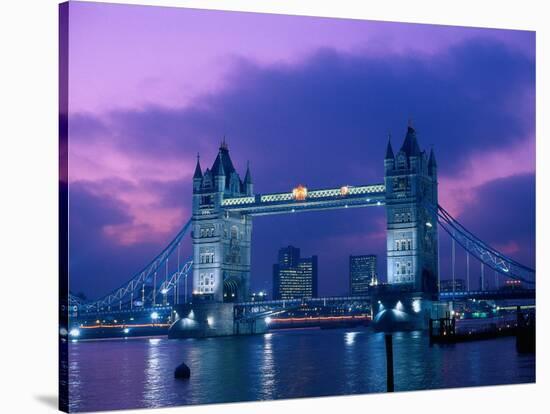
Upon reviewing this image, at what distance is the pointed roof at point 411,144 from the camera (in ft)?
Answer: 79.2

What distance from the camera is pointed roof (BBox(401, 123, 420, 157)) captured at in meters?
24.1

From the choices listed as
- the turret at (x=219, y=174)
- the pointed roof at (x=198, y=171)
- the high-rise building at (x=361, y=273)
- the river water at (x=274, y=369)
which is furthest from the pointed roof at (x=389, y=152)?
the river water at (x=274, y=369)

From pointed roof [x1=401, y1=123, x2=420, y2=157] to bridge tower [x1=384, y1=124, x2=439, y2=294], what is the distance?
178 centimetres

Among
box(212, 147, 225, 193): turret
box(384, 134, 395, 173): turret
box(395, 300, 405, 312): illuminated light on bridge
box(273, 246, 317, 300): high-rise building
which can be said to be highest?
box(384, 134, 395, 173): turret

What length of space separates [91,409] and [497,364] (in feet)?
38.6

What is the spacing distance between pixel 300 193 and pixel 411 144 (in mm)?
3205

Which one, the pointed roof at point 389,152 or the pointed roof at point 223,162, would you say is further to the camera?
the pointed roof at point 389,152

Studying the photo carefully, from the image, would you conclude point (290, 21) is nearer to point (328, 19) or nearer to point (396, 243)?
point (328, 19)

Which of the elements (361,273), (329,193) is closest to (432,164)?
(329,193)

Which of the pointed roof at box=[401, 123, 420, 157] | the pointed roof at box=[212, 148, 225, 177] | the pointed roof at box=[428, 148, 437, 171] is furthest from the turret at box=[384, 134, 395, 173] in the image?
the pointed roof at box=[212, 148, 225, 177]

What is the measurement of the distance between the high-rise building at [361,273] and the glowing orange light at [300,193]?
2290 mm

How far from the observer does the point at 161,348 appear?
112 feet

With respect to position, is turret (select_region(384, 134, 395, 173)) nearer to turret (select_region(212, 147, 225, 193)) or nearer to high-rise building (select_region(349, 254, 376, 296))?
high-rise building (select_region(349, 254, 376, 296))

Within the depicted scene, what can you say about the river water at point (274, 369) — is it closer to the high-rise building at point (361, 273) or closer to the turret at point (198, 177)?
the high-rise building at point (361, 273)
